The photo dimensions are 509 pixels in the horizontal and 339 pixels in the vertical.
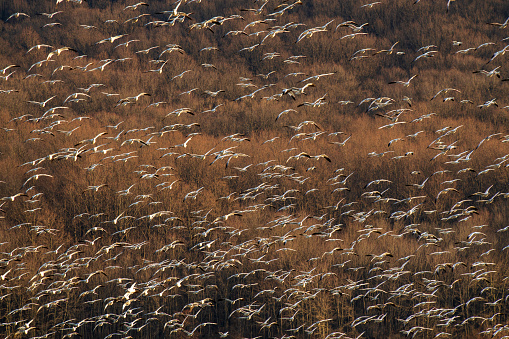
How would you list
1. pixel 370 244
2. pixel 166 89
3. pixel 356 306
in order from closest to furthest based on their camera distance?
1. pixel 356 306
2. pixel 370 244
3. pixel 166 89

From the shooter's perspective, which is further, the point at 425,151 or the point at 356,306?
the point at 425,151

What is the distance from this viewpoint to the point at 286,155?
2664 cm

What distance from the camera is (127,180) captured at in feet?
78.2

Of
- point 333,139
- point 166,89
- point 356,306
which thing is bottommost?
point 356,306

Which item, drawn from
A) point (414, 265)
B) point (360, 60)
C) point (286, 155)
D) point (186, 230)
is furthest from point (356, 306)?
point (360, 60)

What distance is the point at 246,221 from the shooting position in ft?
73.3

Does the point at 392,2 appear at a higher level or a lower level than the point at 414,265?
higher

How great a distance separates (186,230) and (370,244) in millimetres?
7635

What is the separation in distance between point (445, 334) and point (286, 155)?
1246 cm

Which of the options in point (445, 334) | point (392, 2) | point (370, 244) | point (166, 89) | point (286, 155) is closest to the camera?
point (445, 334)

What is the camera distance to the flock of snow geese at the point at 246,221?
17.6 m

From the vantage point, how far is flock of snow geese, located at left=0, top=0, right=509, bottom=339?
17.6 metres

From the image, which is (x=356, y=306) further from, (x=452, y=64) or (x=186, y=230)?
(x=452, y=64)

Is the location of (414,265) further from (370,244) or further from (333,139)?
(333,139)
